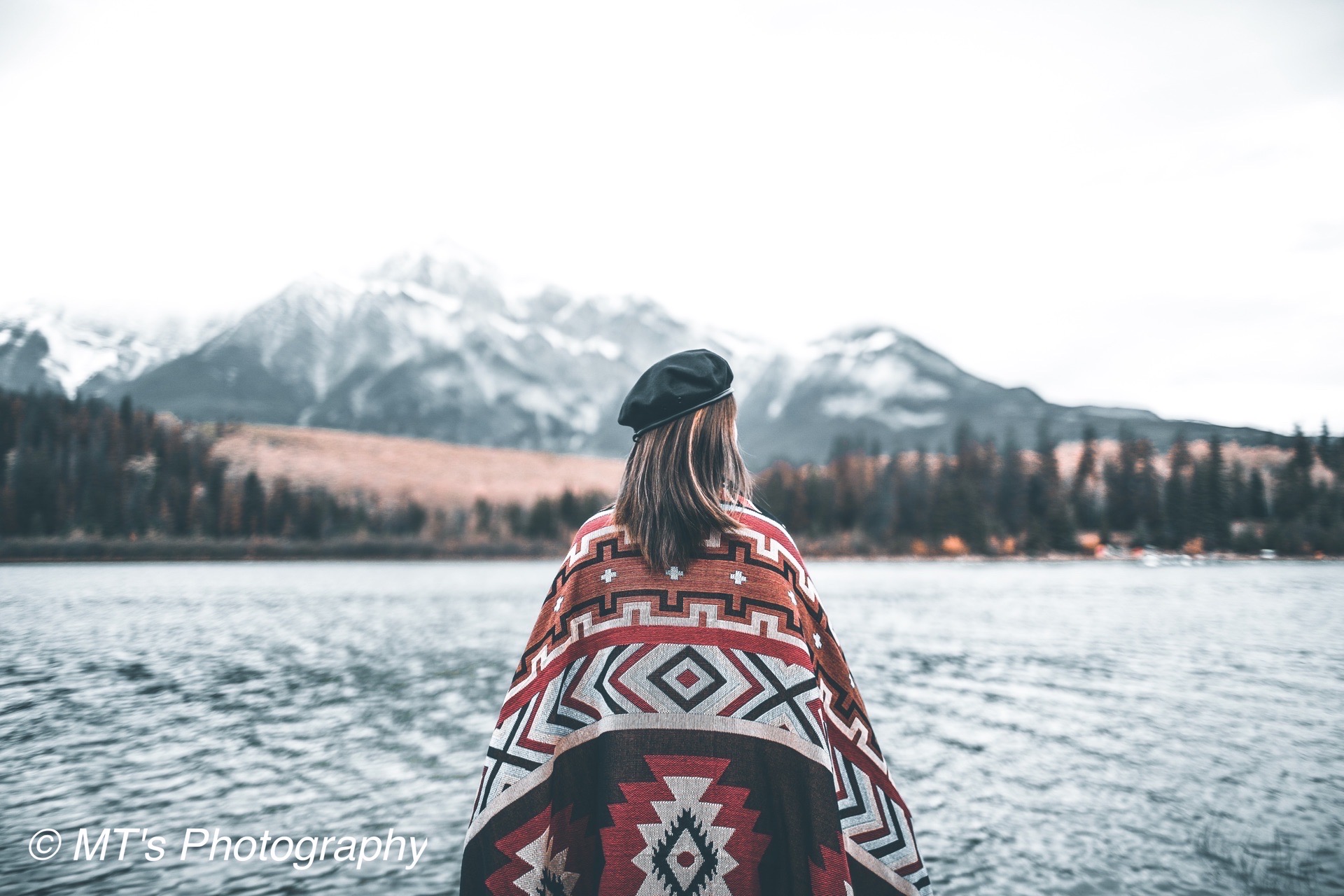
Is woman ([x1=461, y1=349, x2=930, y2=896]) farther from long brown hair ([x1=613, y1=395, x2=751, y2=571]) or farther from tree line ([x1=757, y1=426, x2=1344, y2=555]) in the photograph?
tree line ([x1=757, y1=426, x2=1344, y2=555])

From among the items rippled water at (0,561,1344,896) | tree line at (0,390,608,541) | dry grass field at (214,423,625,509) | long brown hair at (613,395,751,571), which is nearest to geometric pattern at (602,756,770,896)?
long brown hair at (613,395,751,571)

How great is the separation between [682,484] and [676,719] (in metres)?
1.03

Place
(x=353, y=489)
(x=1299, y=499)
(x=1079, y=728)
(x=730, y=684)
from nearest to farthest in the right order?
(x=730, y=684), (x=1079, y=728), (x=1299, y=499), (x=353, y=489)

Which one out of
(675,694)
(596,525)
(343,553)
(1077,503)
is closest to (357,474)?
(343,553)

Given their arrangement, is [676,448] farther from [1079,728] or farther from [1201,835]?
[1079,728]

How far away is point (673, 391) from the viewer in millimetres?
3318

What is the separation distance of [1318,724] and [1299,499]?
505 feet

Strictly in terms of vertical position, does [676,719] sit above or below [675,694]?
below

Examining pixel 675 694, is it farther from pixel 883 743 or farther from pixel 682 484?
pixel 883 743

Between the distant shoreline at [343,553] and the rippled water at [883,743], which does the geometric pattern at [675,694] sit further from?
the distant shoreline at [343,553]

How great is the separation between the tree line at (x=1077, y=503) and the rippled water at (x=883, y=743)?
109347 mm

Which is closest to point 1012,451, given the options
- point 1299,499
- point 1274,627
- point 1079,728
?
point 1299,499

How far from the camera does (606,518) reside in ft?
11.3

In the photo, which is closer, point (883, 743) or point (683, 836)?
point (683, 836)
